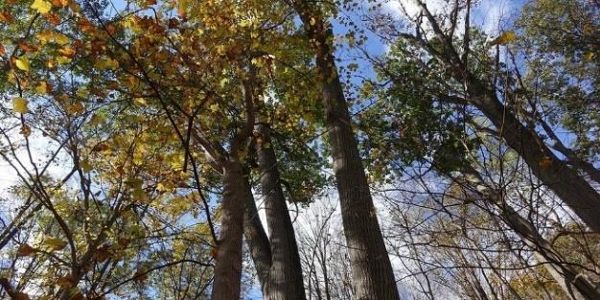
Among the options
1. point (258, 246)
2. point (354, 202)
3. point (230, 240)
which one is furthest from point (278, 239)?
point (230, 240)

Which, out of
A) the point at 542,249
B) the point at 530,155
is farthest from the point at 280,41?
the point at 542,249

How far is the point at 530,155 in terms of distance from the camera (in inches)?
232

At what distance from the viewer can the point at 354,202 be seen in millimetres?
4543

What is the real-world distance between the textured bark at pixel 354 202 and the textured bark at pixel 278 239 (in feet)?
3.31

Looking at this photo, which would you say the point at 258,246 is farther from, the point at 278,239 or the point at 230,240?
the point at 230,240

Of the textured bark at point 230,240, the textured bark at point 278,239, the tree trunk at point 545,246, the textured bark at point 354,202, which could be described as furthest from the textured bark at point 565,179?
the textured bark at point 230,240

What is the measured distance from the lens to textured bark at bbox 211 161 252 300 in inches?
112

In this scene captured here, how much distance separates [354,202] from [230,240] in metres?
1.71

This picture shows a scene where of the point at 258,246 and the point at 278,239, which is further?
the point at 258,246

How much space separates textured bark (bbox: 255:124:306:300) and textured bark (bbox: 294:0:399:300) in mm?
1009

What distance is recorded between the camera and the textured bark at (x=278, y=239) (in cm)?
534

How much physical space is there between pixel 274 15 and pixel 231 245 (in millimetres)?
4462

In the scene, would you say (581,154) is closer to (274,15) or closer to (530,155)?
(530,155)

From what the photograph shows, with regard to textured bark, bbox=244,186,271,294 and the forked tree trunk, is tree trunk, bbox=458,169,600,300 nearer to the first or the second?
the forked tree trunk
